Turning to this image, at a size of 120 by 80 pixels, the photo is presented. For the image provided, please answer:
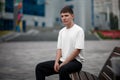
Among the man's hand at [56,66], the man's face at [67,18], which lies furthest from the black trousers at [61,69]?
the man's face at [67,18]

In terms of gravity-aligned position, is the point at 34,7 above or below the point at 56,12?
above

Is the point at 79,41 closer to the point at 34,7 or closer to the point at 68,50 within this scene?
the point at 68,50

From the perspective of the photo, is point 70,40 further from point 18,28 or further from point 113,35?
point 18,28

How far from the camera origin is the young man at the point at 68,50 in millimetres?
3035

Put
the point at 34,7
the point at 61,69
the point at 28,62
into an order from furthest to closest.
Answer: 1. the point at 34,7
2. the point at 28,62
3. the point at 61,69

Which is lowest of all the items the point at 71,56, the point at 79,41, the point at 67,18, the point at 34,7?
the point at 71,56

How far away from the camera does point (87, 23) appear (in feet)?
115

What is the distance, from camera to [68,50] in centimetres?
312

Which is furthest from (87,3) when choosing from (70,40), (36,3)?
(70,40)

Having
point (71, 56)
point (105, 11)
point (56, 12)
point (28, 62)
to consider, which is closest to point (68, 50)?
point (71, 56)

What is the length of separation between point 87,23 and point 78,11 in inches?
97.7

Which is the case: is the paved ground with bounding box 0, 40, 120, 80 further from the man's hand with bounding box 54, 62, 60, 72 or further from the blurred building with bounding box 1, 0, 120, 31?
the blurred building with bounding box 1, 0, 120, 31

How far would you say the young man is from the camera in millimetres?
3035

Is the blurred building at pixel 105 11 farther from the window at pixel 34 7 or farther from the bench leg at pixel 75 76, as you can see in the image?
the bench leg at pixel 75 76
